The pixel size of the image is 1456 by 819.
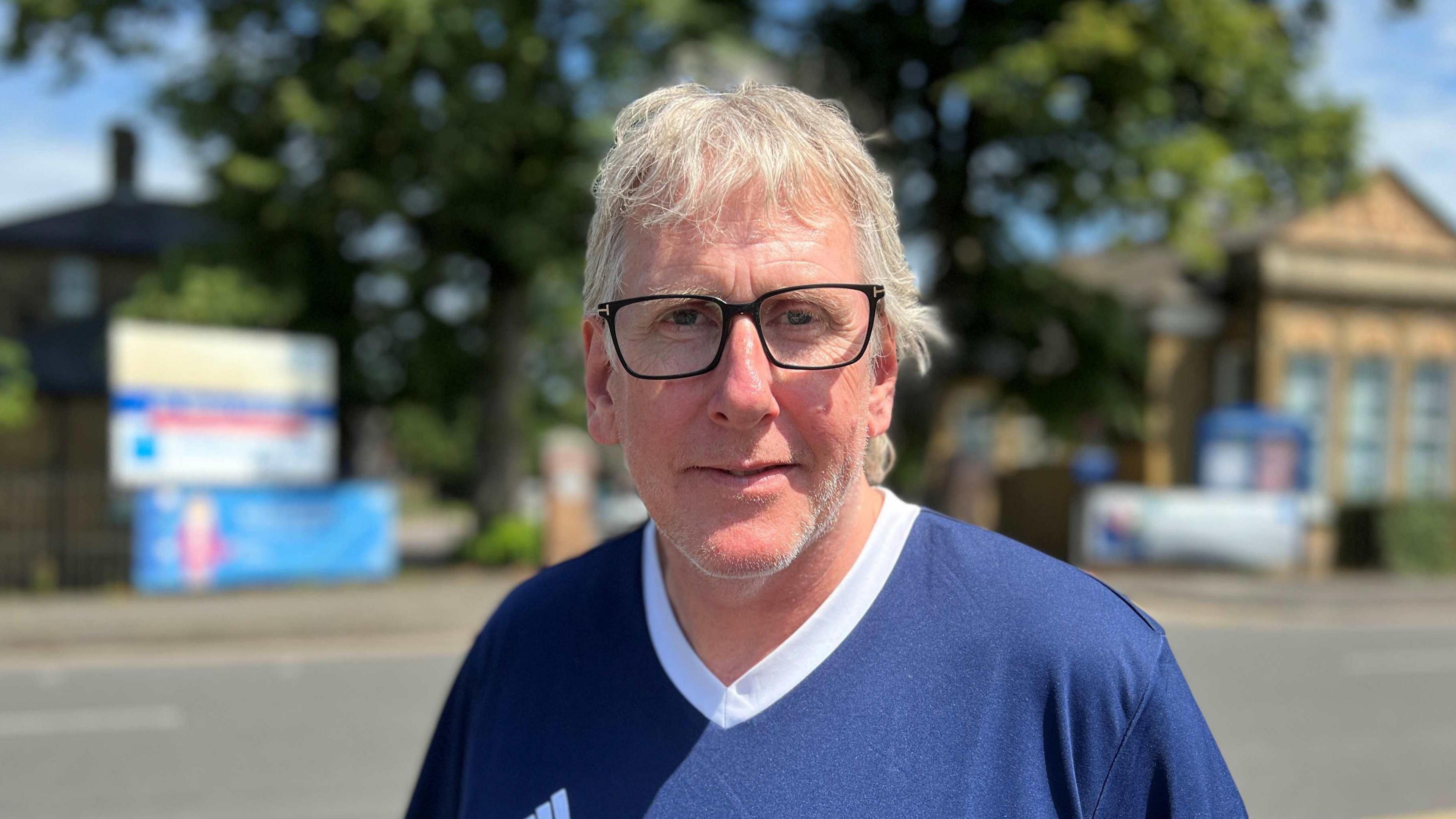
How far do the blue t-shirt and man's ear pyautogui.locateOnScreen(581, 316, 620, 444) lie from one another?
0.26 m

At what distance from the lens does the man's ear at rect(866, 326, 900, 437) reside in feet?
5.32

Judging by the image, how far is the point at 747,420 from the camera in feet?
4.85

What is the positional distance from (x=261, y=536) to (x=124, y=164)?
26209mm

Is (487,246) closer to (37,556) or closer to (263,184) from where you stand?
(263,184)

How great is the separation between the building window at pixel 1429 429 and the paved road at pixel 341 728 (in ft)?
51.6

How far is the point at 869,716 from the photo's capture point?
1468 mm

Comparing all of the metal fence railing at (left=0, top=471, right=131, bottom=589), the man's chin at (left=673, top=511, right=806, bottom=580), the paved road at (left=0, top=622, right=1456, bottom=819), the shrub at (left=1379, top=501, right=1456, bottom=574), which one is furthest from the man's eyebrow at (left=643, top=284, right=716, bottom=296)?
the shrub at (left=1379, top=501, right=1456, bottom=574)

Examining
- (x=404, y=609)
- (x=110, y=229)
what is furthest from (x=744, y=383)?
(x=110, y=229)

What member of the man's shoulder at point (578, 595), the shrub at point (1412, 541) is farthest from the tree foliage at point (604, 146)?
the man's shoulder at point (578, 595)

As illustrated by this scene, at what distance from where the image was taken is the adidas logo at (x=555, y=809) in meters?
1.56

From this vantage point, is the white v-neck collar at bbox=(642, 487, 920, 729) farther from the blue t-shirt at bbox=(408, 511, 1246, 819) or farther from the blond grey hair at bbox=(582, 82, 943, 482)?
the blond grey hair at bbox=(582, 82, 943, 482)

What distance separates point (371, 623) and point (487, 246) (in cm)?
717

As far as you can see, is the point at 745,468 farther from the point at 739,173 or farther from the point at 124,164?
the point at 124,164

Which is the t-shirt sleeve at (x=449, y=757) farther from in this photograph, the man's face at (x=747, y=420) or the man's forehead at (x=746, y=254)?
the man's forehead at (x=746, y=254)
